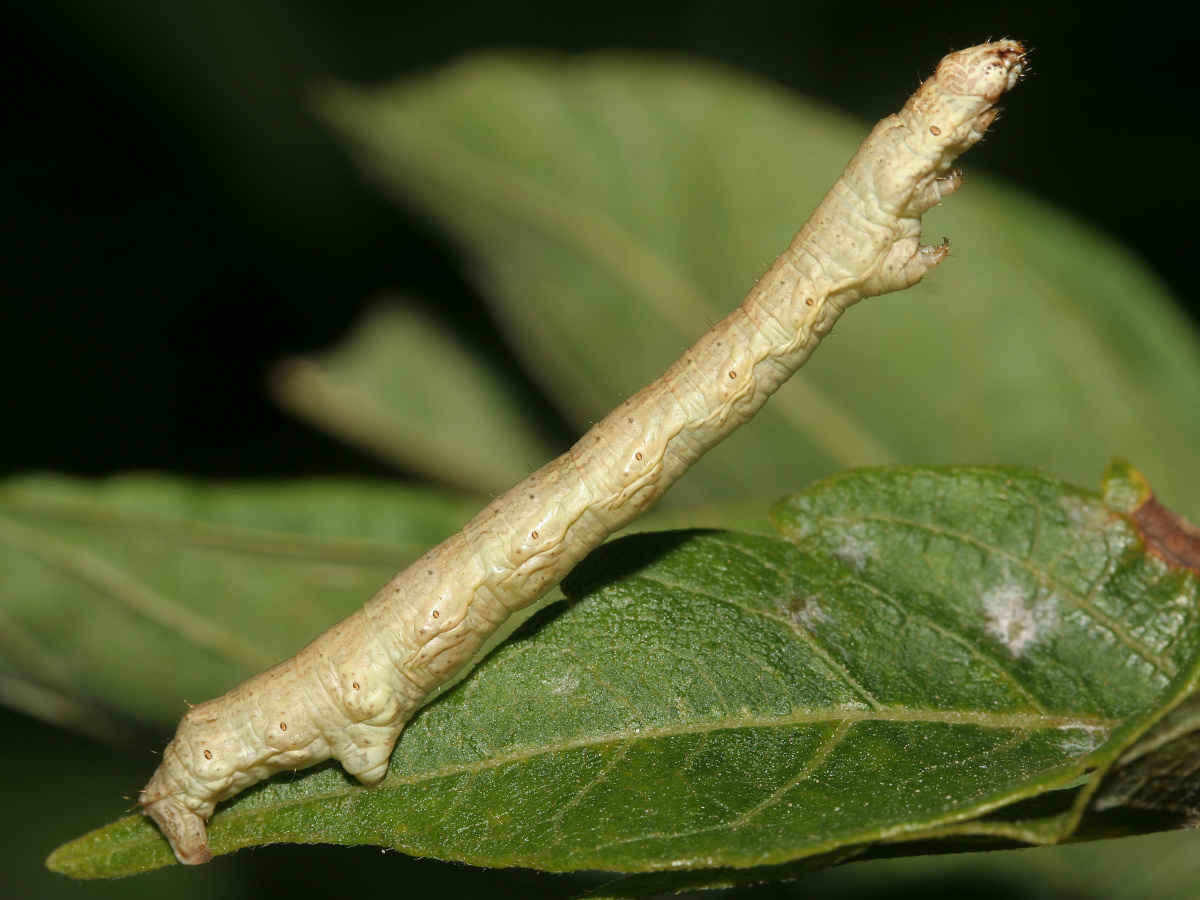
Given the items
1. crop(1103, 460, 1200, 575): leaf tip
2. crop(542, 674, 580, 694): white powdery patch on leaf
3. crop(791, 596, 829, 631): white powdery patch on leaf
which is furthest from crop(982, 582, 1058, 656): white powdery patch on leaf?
crop(542, 674, 580, 694): white powdery patch on leaf

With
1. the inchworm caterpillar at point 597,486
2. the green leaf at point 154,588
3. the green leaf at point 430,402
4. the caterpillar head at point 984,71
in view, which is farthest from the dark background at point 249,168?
the caterpillar head at point 984,71

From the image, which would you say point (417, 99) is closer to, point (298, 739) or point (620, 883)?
point (298, 739)

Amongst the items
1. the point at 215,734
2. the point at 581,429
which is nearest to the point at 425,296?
the point at 581,429

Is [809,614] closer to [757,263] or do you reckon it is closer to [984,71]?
[984,71]

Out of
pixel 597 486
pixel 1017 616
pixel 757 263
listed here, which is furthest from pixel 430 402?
pixel 1017 616

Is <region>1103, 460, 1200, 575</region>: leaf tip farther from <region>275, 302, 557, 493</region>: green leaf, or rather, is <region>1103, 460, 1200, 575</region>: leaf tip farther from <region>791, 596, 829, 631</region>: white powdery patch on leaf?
<region>275, 302, 557, 493</region>: green leaf

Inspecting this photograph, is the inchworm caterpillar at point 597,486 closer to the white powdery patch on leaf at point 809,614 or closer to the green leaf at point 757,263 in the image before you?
the white powdery patch on leaf at point 809,614
